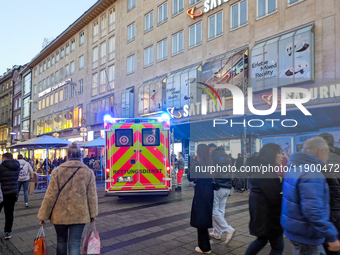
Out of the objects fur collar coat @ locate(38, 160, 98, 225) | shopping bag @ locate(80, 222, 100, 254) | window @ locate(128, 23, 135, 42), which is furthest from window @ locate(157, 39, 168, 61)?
shopping bag @ locate(80, 222, 100, 254)

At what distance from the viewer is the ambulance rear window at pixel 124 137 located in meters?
9.45

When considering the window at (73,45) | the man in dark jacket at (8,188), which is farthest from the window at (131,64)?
the man in dark jacket at (8,188)

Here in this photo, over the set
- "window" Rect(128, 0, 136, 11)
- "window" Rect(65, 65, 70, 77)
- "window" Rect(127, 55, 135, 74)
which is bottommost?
"window" Rect(127, 55, 135, 74)

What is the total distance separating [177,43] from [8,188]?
19381 mm

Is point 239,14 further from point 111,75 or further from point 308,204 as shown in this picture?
point 308,204

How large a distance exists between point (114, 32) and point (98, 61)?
4.04 meters

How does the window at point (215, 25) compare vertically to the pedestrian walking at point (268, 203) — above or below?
above

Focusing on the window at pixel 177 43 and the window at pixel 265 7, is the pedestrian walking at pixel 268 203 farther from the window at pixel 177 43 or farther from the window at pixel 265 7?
the window at pixel 177 43

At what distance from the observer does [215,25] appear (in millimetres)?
20109

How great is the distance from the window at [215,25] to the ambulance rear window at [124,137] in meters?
12.9

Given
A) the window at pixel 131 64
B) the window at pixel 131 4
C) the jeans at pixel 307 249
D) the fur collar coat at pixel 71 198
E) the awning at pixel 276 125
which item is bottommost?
the jeans at pixel 307 249

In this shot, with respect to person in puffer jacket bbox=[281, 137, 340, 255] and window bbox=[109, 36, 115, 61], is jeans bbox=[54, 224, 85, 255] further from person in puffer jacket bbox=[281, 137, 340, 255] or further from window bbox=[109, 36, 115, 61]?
window bbox=[109, 36, 115, 61]

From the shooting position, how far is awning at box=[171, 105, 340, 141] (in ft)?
44.8

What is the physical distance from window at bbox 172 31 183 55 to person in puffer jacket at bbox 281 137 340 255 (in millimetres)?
20823
